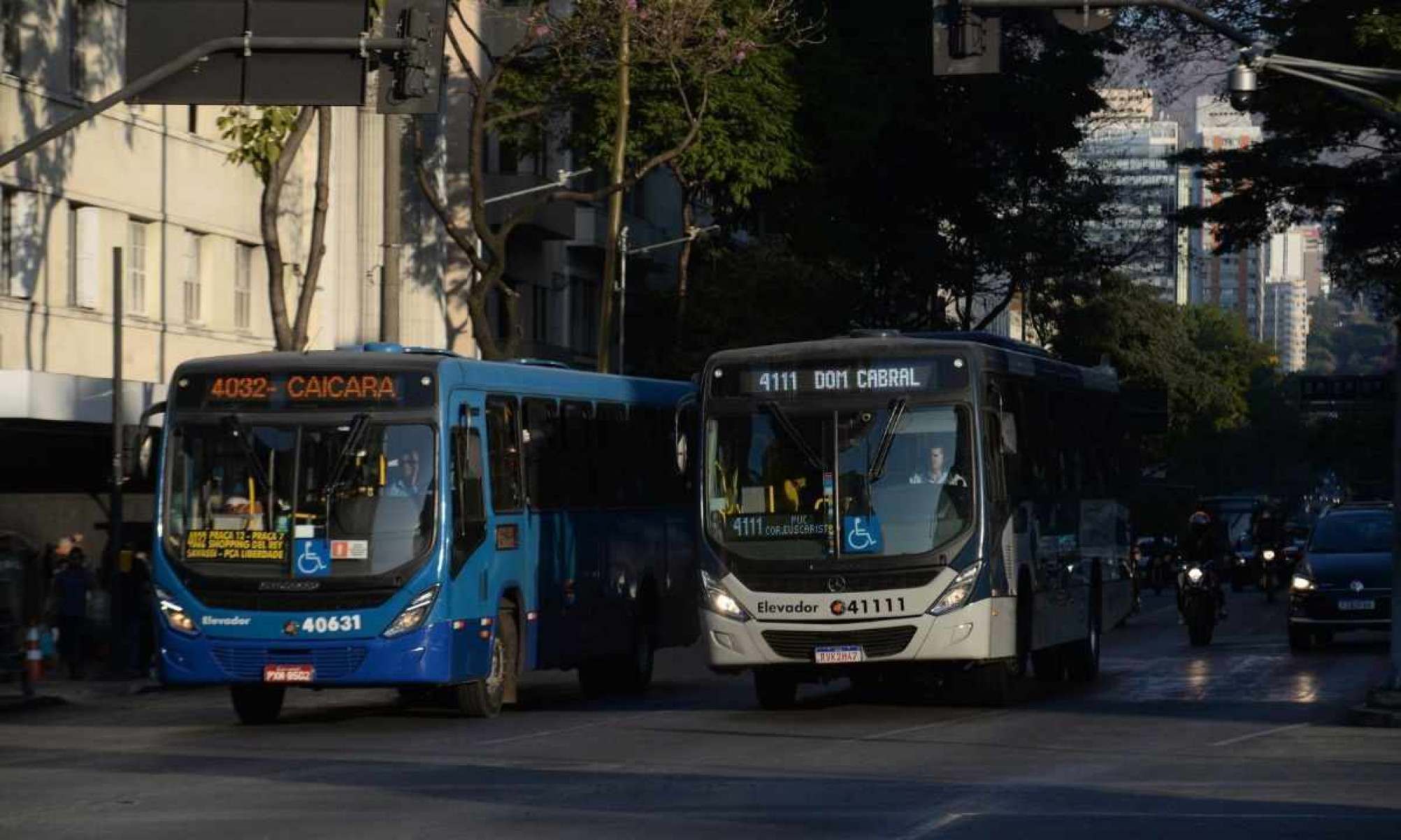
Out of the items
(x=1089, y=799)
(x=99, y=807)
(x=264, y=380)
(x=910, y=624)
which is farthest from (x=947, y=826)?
(x=264, y=380)

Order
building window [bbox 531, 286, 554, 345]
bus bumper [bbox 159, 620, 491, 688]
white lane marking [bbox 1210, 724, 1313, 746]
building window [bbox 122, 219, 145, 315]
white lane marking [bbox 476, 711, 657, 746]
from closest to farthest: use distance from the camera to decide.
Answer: white lane marking [bbox 1210, 724, 1313, 746] → white lane marking [bbox 476, 711, 657, 746] → bus bumper [bbox 159, 620, 491, 688] → building window [bbox 122, 219, 145, 315] → building window [bbox 531, 286, 554, 345]

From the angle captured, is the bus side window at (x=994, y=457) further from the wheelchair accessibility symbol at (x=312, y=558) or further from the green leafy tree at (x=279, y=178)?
the green leafy tree at (x=279, y=178)

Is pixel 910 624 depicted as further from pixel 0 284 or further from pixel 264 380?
pixel 0 284

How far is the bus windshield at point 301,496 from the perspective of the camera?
868 inches

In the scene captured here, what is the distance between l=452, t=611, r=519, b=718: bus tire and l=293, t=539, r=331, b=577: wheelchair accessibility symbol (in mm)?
1861

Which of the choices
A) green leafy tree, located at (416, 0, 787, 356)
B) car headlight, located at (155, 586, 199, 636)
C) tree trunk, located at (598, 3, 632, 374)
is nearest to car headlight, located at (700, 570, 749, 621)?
car headlight, located at (155, 586, 199, 636)

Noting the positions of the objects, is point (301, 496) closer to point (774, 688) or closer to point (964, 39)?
point (774, 688)

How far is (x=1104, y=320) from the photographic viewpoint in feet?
251

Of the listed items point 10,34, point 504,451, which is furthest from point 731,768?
point 10,34

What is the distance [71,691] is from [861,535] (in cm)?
1078

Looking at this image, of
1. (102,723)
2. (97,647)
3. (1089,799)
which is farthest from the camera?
(97,647)

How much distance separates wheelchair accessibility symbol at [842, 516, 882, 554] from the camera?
73.7 feet

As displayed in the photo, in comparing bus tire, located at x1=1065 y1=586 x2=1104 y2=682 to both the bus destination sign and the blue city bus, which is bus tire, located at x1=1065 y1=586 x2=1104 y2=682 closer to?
the blue city bus

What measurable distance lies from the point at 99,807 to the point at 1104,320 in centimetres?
6299
